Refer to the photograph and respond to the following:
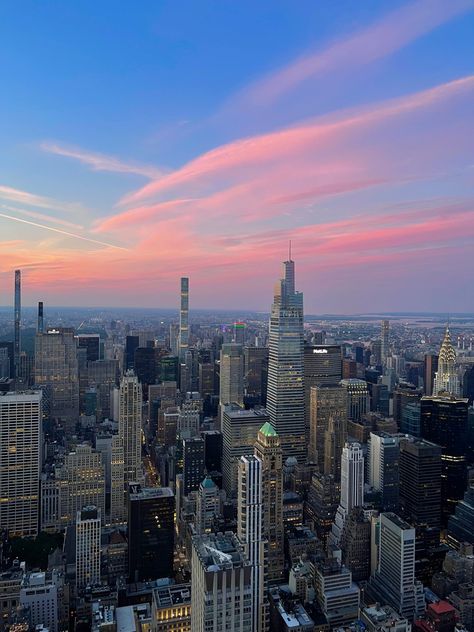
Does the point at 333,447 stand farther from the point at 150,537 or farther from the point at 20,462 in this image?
the point at 20,462

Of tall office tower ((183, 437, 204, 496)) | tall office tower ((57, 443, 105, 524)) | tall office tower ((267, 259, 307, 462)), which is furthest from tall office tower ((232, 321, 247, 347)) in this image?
tall office tower ((57, 443, 105, 524))

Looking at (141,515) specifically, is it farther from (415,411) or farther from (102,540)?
(415,411)

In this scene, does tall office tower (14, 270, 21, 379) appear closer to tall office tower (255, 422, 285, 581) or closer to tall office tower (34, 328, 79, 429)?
tall office tower (34, 328, 79, 429)

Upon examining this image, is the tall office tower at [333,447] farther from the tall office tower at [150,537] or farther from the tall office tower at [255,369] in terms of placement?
the tall office tower at [255,369]

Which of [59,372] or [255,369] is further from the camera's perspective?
[255,369]

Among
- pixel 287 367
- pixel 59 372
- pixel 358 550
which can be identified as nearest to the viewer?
pixel 358 550

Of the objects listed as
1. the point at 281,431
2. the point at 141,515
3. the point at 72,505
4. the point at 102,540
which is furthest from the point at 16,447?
the point at 281,431

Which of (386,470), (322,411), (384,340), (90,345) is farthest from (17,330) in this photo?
(386,470)
